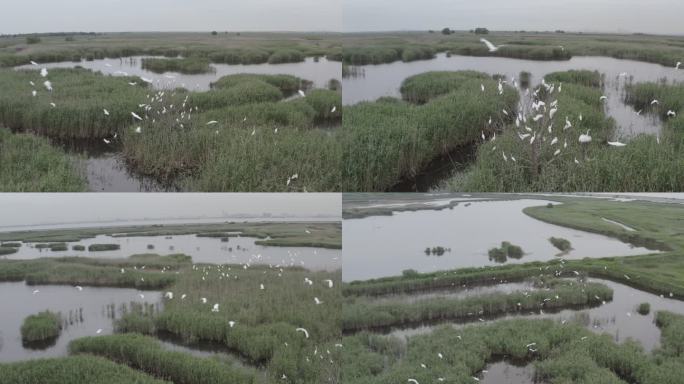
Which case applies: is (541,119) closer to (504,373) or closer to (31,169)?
(504,373)

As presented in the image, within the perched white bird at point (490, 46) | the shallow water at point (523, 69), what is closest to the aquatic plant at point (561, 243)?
the shallow water at point (523, 69)

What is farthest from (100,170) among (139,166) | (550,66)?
(550,66)

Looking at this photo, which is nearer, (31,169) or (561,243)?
(31,169)

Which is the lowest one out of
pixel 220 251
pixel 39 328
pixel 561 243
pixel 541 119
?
pixel 39 328

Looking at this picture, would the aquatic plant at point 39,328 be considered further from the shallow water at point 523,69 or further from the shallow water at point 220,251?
the shallow water at point 523,69

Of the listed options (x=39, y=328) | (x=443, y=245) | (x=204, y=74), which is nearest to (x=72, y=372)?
(x=39, y=328)

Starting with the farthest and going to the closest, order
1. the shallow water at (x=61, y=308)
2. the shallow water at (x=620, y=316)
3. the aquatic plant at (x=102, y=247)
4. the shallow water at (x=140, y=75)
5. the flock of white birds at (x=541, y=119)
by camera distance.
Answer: the aquatic plant at (x=102, y=247)
the shallow water at (x=620, y=316)
the shallow water at (x=61, y=308)
the shallow water at (x=140, y=75)
the flock of white birds at (x=541, y=119)

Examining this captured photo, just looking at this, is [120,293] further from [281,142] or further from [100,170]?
[281,142]
